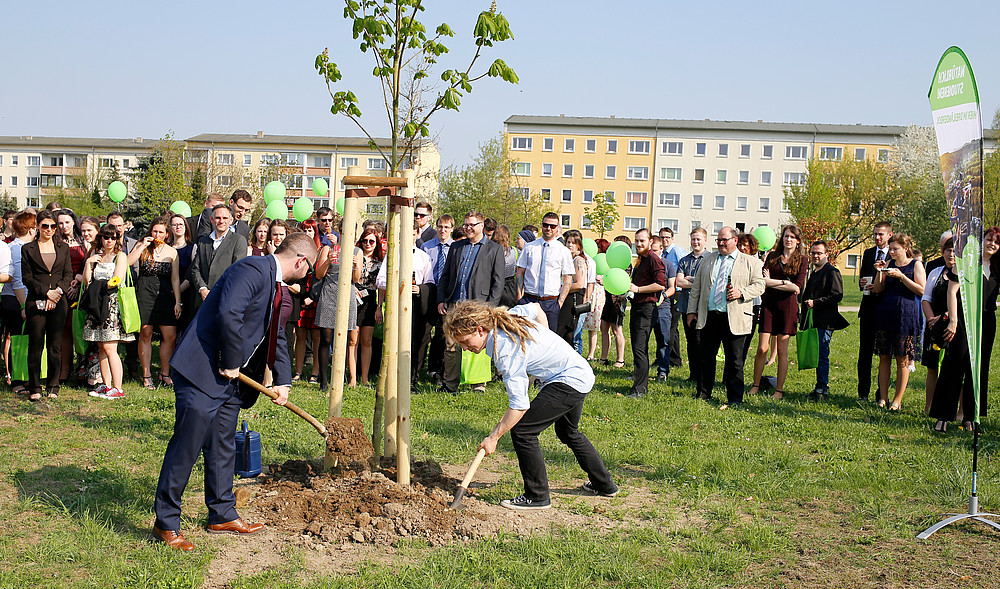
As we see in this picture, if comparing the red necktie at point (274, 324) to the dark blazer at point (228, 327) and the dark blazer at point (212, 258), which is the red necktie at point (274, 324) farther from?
the dark blazer at point (212, 258)

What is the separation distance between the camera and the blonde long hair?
15.8ft

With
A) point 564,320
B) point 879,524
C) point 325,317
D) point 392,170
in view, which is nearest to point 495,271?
point 564,320

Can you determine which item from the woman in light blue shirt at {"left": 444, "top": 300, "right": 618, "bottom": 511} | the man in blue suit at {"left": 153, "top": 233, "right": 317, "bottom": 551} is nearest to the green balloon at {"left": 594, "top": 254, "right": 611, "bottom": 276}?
the woman in light blue shirt at {"left": 444, "top": 300, "right": 618, "bottom": 511}

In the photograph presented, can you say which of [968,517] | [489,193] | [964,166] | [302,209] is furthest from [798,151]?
[968,517]

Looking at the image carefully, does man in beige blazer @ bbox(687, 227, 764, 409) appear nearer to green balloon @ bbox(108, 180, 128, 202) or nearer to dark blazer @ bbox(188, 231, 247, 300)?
dark blazer @ bbox(188, 231, 247, 300)

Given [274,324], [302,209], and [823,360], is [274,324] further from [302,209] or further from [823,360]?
[302,209]

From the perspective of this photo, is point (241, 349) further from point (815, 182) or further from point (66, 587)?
point (815, 182)

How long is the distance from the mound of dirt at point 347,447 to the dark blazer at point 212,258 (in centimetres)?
379

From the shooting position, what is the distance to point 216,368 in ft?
15.0

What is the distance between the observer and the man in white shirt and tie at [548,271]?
9203mm

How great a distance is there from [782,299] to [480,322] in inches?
240

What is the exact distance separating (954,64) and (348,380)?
7.18 metres

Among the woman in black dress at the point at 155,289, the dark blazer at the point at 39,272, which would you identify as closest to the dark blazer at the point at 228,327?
the dark blazer at the point at 39,272

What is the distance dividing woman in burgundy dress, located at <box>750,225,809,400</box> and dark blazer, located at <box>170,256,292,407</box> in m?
6.85
